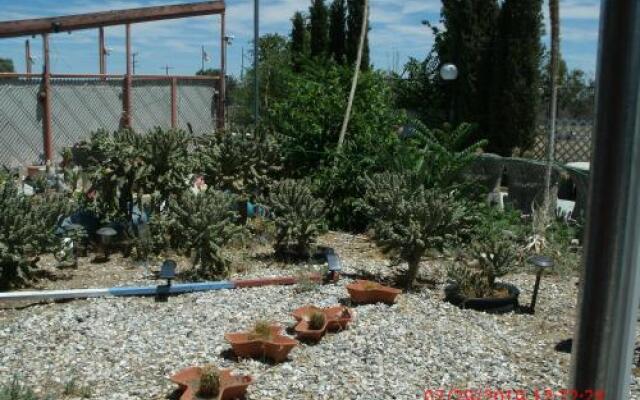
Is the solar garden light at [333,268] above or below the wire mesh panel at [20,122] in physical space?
below

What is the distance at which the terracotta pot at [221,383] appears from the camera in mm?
4109

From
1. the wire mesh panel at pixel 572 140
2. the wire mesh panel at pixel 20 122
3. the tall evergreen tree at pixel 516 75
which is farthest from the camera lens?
the tall evergreen tree at pixel 516 75

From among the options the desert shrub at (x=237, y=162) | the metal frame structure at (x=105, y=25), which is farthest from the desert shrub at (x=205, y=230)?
the metal frame structure at (x=105, y=25)

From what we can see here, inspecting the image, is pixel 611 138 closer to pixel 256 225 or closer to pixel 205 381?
pixel 205 381

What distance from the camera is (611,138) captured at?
1.07 meters

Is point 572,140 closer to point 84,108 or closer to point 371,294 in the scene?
point 371,294

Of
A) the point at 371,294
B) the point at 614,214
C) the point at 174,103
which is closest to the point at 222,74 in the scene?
the point at 174,103

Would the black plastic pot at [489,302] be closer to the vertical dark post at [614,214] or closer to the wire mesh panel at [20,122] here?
the vertical dark post at [614,214]

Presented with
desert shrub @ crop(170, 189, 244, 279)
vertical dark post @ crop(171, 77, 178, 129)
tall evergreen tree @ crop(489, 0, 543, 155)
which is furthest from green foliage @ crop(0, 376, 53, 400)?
tall evergreen tree @ crop(489, 0, 543, 155)

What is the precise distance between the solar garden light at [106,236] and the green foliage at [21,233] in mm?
666

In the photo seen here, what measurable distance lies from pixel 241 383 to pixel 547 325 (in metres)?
3.01

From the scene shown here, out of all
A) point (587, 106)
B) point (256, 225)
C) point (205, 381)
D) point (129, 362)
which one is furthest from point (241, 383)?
point (587, 106)
